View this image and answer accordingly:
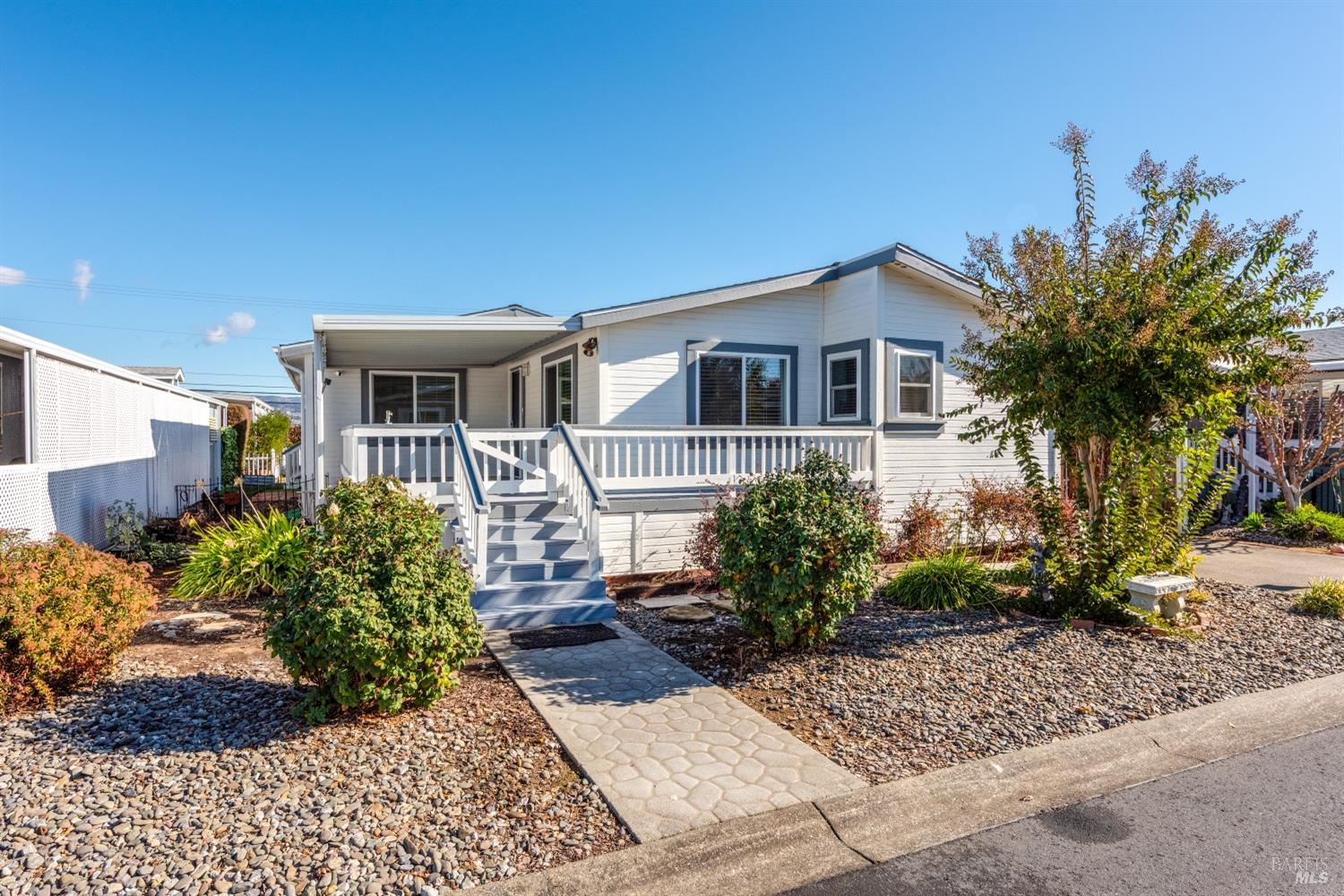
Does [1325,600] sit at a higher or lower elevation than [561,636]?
higher

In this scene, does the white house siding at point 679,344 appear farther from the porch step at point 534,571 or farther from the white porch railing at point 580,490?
the porch step at point 534,571

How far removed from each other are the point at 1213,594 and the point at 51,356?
1456 centimetres

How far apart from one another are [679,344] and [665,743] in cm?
748

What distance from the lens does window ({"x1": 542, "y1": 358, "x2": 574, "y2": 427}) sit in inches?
481

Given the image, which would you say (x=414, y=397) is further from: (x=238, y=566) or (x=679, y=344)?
(x=238, y=566)

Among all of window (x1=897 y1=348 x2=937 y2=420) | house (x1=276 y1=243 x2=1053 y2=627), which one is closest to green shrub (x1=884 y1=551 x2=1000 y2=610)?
house (x1=276 y1=243 x2=1053 y2=627)

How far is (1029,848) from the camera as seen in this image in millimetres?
3438

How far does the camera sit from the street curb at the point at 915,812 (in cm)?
315

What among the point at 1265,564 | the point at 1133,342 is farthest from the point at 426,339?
the point at 1265,564

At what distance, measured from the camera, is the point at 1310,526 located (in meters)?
12.6

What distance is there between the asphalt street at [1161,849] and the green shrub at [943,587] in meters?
3.56

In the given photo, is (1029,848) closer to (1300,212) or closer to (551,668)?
(551,668)

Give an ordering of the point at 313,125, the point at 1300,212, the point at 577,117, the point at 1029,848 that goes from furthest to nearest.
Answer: the point at 313,125 < the point at 577,117 < the point at 1300,212 < the point at 1029,848

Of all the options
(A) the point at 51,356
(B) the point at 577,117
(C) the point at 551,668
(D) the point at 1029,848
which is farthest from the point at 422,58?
(D) the point at 1029,848
